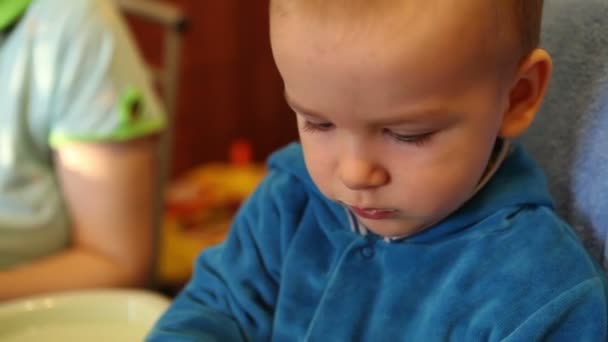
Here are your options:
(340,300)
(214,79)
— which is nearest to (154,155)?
(340,300)

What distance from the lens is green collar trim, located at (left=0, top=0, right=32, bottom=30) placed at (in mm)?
927

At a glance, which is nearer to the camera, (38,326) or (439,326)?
(439,326)

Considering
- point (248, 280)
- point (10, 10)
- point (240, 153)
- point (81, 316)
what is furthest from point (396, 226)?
point (240, 153)

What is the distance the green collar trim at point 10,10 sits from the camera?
93 cm

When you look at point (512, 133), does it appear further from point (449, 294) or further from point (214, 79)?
point (214, 79)

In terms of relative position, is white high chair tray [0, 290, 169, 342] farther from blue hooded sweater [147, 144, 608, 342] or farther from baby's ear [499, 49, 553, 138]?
baby's ear [499, 49, 553, 138]

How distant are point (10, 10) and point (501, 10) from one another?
65 centimetres

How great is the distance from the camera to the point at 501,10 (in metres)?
0.50

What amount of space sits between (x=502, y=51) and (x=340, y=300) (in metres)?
0.24

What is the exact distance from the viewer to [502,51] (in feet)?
1.69

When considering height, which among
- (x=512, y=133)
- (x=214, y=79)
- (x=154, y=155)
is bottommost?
(x=214, y=79)

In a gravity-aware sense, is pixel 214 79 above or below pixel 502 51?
below

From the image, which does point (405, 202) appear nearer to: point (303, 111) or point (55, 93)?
point (303, 111)

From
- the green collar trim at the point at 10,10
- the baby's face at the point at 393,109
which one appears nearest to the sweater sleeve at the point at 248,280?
the baby's face at the point at 393,109
